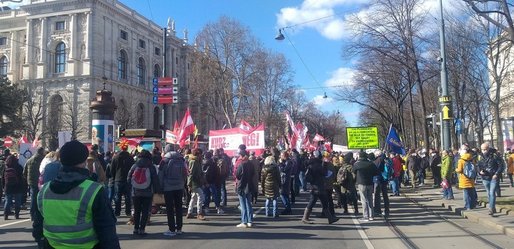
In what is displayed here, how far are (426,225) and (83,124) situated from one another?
55.2 meters

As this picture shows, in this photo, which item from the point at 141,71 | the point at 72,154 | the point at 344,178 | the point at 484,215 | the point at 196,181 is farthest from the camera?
the point at 141,71

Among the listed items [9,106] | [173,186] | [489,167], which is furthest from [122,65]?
[489,167]

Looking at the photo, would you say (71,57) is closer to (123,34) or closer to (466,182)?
(123,34)

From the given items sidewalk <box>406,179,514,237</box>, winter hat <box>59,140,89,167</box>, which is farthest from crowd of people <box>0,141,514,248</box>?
winter hat <box>59,140,89,167</box>

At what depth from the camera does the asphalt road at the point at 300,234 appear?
8711mm

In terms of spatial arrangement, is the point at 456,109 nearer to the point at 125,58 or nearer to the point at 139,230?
the point at 139,230

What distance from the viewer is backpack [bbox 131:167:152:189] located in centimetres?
932

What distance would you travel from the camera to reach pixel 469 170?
504 inches

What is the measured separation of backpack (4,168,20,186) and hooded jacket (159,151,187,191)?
4.77 metres

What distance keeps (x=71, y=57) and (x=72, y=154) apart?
6302 cm

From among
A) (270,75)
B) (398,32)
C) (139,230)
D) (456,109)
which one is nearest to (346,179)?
(139,230)

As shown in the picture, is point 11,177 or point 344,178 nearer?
point 11,177

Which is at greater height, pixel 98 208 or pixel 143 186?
pixel 98 208

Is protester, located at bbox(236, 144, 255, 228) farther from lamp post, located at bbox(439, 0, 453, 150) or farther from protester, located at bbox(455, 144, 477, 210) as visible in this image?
lamp post, located at bbox(439, 0, 453, 150)
